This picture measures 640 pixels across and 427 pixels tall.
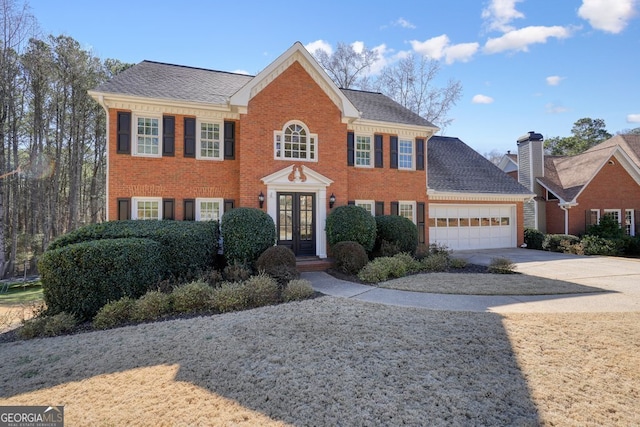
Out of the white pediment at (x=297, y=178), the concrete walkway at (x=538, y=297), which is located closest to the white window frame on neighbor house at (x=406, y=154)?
the white pediment at (x=297, y=178)

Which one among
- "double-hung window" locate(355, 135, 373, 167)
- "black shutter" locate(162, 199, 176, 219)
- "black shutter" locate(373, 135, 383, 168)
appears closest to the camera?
"black shutter" locate(162, 199, 176, 219)

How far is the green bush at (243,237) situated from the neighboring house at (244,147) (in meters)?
1.51

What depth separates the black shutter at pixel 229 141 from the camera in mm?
12148

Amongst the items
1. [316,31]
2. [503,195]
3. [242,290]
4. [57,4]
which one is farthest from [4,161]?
[503,195]

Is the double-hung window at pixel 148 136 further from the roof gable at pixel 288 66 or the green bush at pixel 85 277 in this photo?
the green bush at pixel 85 277

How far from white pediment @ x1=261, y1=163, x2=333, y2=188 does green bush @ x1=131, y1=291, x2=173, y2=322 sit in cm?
575

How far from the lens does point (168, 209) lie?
1135cm

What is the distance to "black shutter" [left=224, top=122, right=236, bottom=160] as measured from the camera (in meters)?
12.1

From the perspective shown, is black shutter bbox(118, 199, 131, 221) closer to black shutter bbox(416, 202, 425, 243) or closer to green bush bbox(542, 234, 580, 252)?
black shutter bbox(416, 202, 425, 243)

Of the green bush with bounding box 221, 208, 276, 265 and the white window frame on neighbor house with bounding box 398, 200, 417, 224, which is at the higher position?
the white window frame on neighbor house with bounding box 398, 200, 417, 224

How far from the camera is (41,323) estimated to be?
6.12 m

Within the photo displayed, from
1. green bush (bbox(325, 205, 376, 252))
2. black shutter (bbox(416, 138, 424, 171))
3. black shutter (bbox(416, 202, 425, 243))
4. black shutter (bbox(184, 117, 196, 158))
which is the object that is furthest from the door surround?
black shutter (bbox(416, 202, 425, 243))

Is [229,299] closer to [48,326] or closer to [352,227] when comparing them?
[48,326]

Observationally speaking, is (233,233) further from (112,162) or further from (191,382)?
(191,382)
